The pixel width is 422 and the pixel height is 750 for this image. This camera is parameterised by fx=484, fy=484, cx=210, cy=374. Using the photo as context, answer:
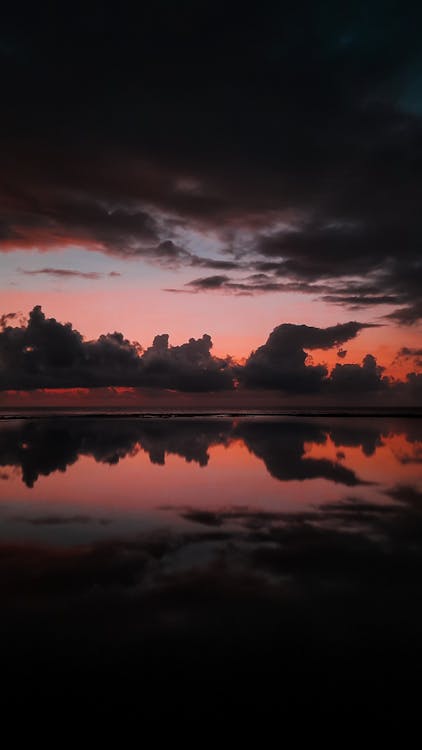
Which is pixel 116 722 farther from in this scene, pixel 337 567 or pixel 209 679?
pixel 337 567

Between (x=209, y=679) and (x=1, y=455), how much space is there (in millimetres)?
27255

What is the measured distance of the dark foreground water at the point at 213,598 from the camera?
5.95 metres

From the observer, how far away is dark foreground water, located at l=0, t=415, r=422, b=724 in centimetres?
595

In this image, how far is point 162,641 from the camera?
712 centimetres

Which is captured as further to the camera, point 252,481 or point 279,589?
point 252,481

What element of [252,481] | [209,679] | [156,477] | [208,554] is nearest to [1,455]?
[156,477]

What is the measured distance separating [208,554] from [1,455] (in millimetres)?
22753

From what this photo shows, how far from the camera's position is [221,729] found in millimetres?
5258

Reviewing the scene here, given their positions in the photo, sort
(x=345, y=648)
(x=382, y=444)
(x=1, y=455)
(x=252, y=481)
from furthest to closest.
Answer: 1. (x=382, y=444)
2. (x=1, y=455)
3. (x=252, y=481)
4. (x=345, y=648)

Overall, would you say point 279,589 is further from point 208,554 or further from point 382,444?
point 382,444

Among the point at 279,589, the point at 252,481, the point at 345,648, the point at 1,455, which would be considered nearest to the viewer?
the point at 345,648

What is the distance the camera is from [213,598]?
8727 millimetres

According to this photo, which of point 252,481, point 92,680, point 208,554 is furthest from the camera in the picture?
point 252,481

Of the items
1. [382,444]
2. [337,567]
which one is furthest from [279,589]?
[382,444]
